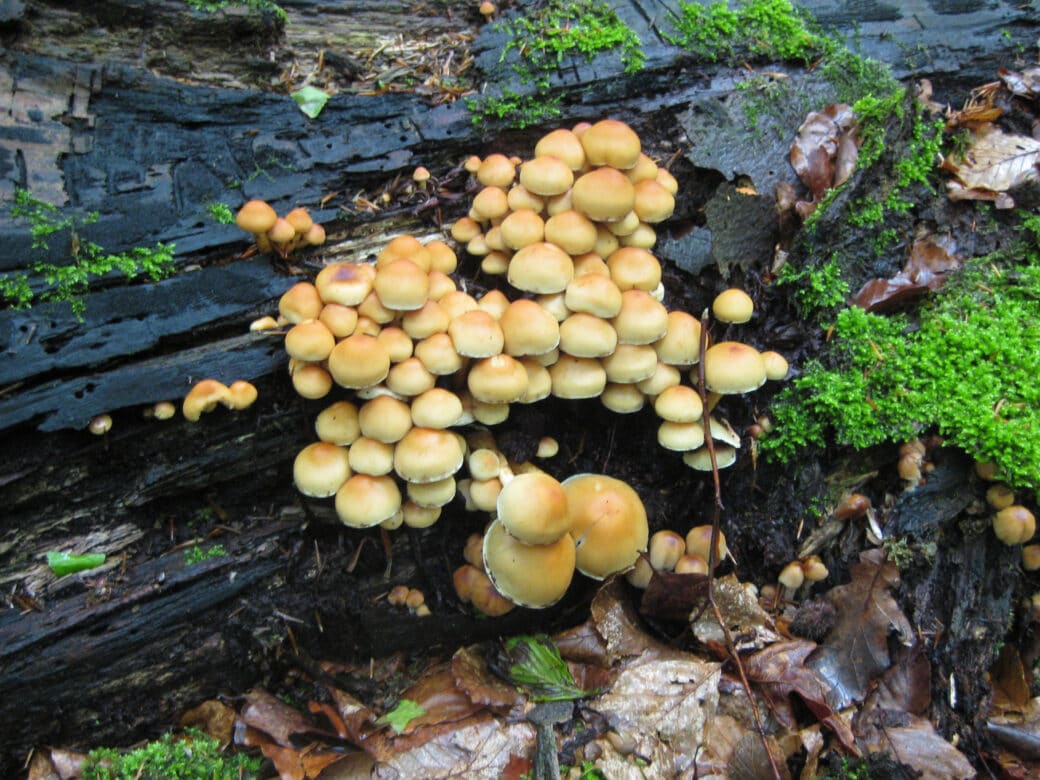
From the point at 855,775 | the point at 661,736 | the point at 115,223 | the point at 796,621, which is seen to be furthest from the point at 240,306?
the point at 855,775

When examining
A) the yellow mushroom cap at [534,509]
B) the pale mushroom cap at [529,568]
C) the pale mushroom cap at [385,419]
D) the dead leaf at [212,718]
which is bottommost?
the dead leaf at [212,718]

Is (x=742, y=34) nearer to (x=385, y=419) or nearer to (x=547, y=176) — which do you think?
(x=547, y=176)

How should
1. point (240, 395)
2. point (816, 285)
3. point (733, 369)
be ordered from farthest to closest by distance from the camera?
point (816, 285) → point (733, 369) → point (240, 395)

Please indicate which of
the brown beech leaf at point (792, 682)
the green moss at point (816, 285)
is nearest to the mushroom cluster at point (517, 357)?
the green moss at point (816, 285)

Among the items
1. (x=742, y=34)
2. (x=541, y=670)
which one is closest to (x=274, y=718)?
(x=541, y=670)

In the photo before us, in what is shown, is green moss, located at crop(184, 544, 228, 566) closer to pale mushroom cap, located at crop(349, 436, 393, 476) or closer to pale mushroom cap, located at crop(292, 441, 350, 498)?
pale mushroom cap, located at crop(292, 441, 350, 498)

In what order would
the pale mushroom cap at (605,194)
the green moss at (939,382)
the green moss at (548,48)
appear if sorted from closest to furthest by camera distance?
the pale mushroom cap at (605,194) → the green moss at (939,382) → the green moss at (548,48)

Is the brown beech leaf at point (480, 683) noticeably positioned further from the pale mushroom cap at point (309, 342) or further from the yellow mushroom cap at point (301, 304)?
the yellow mushroom cap at point (301, 304)
